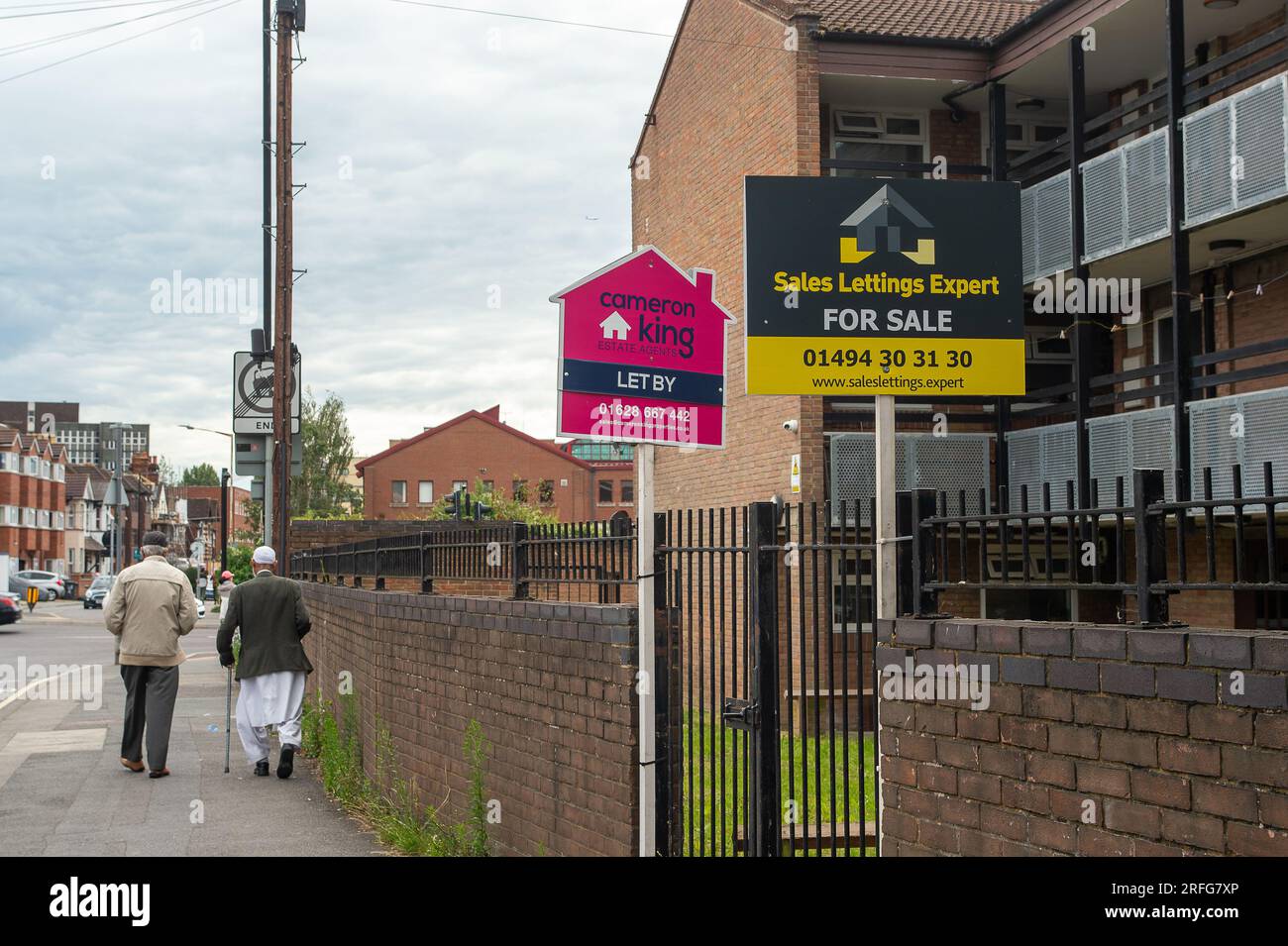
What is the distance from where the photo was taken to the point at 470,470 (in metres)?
78.2

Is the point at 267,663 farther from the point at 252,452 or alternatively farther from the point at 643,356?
the point at 643,356

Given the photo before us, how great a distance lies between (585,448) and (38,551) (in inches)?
1334

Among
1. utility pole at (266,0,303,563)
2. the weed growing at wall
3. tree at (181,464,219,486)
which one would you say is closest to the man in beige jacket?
the weed growing at wall

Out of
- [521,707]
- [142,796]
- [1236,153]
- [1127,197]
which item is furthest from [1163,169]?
[142,796]

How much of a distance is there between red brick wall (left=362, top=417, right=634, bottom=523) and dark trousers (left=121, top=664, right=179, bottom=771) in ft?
213

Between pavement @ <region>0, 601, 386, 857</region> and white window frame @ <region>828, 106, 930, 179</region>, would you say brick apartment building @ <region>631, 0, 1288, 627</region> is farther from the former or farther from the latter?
pavement @ <region>0, 601, 386, 857</region>

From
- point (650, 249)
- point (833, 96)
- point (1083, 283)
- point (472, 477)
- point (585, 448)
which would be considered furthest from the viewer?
point (585, 448)

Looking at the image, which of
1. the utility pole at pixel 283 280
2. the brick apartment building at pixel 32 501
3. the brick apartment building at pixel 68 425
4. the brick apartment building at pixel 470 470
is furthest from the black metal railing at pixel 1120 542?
the brick apartment building at pixel 68 425

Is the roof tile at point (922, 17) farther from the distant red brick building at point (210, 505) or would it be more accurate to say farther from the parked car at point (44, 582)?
the distant red brick building at point (210, 505)

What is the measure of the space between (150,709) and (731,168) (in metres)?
11.9

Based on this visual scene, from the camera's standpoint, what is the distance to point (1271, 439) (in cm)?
1308

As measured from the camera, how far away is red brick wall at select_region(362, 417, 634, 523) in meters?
77.6
